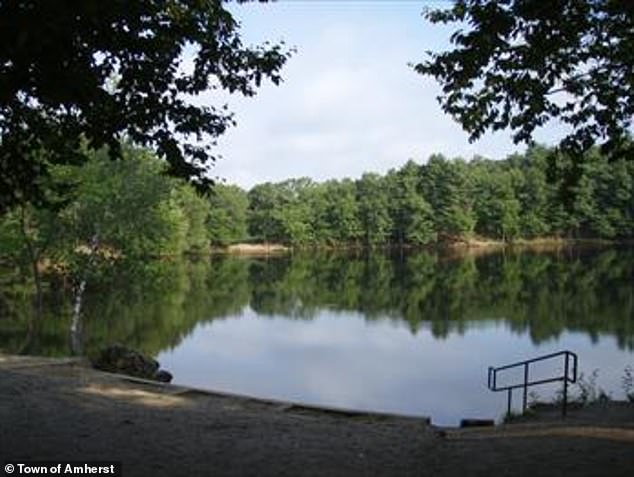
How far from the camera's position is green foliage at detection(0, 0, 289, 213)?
520cm

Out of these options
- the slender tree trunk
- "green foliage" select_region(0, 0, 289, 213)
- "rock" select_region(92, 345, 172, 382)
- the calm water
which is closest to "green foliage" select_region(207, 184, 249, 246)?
the calm water

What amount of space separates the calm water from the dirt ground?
771 centimetres

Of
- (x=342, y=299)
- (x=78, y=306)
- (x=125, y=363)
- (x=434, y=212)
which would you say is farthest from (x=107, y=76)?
(x=434, y=212)

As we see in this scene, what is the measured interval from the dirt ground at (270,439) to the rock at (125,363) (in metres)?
3.69

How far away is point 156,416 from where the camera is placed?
A: 33.1 feet

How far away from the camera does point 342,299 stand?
1858 inches

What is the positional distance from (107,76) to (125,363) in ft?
35.4

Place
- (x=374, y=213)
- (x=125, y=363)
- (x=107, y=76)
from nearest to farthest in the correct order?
(x=107, y=76), (x=125, y=363), (x=374, y=213)

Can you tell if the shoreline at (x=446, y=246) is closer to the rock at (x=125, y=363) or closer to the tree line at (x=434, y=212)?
the tree line at (x=434, y=212)

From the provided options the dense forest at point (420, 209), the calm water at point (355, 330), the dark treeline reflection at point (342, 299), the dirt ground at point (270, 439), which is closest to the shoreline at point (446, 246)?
the dense forest at point (420, 209)

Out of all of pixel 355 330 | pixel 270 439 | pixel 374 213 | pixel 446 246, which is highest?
pixel 374 213

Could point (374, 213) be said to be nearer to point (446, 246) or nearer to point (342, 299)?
point (446, 246)

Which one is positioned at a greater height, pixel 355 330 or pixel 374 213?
pixel 374 213

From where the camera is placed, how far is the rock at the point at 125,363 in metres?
16.0
